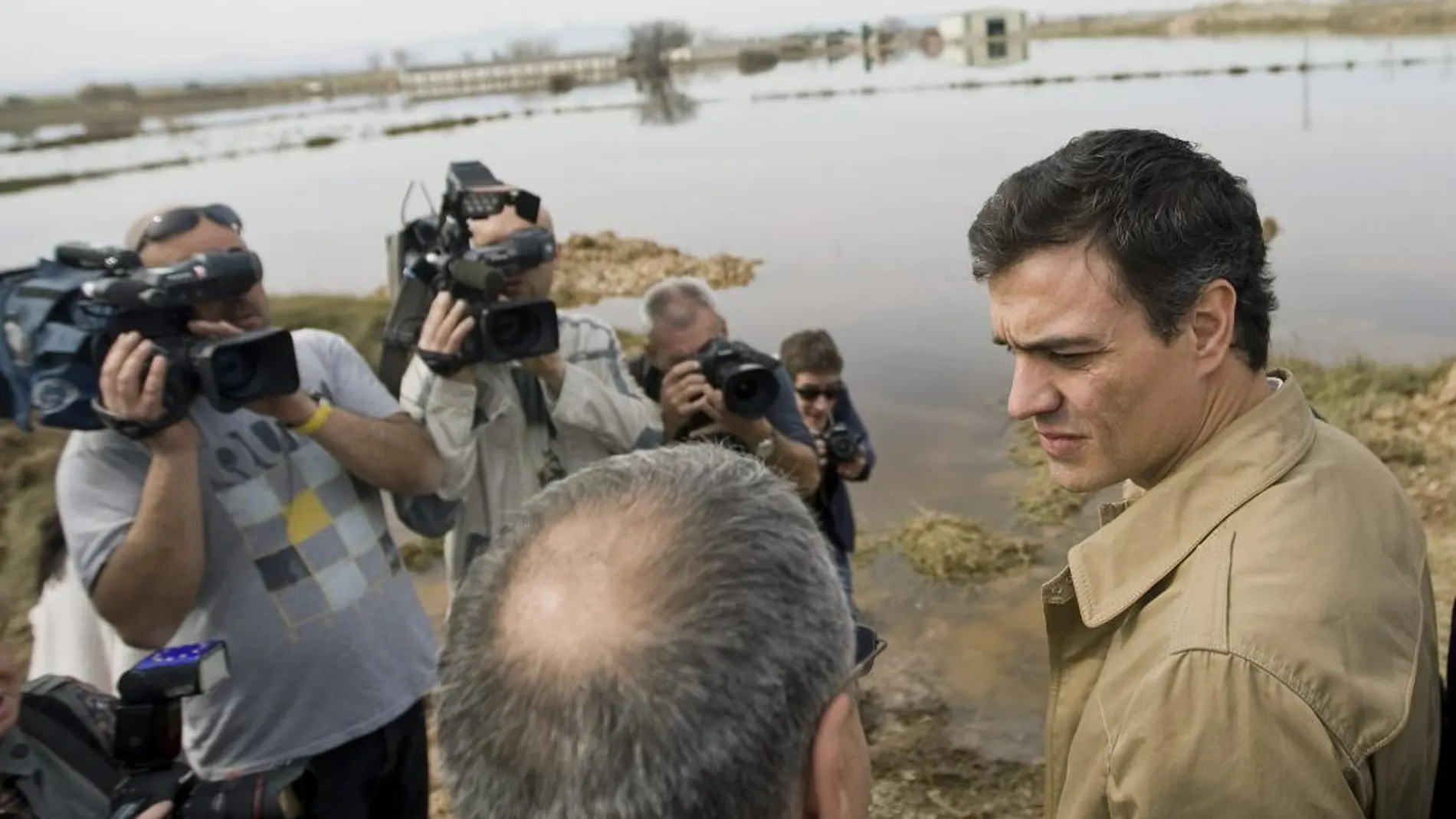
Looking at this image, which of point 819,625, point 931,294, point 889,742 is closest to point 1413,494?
point 889,742

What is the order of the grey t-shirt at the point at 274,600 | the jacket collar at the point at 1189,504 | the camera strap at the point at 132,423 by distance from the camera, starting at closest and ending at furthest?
the jacket collar at the point at 1189,504, the camera strap at the point at 132,423, the grey t-shirt at the point at 274,600

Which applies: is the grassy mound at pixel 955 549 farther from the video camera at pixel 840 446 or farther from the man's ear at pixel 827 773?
the man's ear at pixel 827 773

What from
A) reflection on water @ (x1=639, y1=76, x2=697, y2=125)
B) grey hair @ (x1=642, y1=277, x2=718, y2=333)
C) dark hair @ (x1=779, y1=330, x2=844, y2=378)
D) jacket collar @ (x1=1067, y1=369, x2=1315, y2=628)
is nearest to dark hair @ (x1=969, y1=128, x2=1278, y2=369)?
jacket collar @ (x1=1067, y1=369, x2=1315, y2=628)

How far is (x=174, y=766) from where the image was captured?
150cm

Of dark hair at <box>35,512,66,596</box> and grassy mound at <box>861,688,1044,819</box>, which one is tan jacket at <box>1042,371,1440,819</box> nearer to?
grassy mound at <box>861,688,1044,819</box>

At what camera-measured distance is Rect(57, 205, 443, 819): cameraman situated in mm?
1835

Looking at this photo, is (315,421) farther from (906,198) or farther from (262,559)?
(906,198)

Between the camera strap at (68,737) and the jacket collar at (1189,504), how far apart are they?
154cm

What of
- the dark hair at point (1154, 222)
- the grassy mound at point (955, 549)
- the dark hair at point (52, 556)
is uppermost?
the dark hair at point (1154, 222)

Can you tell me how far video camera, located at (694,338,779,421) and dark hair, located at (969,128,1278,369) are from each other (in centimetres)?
121

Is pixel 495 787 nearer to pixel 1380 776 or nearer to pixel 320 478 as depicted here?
pixel 1380 776

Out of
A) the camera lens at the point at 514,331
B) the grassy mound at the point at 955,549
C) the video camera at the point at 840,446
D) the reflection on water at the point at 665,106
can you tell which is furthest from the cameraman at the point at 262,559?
the reflection on water at the point at 665,106

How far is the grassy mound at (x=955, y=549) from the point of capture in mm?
4969

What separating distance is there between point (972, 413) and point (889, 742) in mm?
4900
